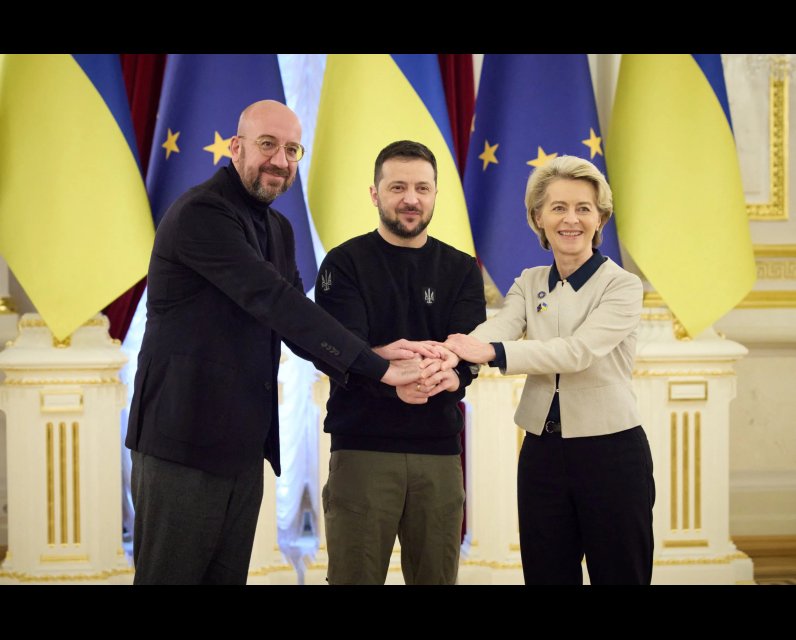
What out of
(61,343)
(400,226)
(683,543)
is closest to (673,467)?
(683,543)

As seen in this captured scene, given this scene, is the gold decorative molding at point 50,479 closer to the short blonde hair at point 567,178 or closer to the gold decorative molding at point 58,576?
the gold decorative molding at point 58,576

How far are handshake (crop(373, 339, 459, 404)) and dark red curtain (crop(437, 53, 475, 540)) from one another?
171cm

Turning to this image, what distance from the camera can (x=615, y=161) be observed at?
148 inches

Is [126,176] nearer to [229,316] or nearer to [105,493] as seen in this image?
[105,493]

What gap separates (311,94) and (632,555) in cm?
263

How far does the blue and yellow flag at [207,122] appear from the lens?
139 inches

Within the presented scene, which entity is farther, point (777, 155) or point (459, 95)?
point (777, 155)

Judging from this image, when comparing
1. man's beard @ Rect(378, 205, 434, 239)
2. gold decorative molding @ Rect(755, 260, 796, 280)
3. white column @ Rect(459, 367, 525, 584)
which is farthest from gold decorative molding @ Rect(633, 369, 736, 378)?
man's beard @ Rect(378, 205, 434, 239)

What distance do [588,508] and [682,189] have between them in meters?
2.00

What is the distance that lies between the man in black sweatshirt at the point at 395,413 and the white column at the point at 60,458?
1621 mm

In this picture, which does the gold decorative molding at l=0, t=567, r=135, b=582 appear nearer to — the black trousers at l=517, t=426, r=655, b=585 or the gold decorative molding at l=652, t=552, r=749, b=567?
the black trousers at l=517, t=426, r=655, b=585

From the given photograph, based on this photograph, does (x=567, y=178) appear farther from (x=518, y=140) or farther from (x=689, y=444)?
(x=689, y=444)

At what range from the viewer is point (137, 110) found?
3797 mm

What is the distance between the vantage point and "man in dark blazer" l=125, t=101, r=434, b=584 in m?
2.18
